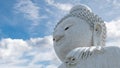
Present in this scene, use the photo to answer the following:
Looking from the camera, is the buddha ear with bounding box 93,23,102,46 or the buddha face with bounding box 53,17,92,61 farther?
the buddha ear with bounding box 93,23,102,46

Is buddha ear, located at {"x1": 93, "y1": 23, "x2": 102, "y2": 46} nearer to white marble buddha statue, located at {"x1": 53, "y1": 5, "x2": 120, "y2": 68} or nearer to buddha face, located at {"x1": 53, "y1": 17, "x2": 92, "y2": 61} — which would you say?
white marble buddha statue, located at {"x1": 53, "y1": 5, "x2": 120, "y2": 68}

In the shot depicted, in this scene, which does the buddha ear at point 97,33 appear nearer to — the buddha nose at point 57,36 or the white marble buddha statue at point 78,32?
the white marble buddha statue at point 78,32

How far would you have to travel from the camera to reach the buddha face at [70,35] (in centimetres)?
529

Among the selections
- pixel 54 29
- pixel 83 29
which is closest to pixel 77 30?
pixel 83 29

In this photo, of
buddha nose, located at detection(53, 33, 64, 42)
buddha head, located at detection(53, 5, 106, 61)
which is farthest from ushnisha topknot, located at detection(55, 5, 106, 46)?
buddha nose, located at detection(53, 33, 64, 42)

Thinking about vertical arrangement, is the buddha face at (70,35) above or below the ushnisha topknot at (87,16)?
below

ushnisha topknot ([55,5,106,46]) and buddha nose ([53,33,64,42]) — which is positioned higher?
ushnisha topknot ([55,5,106,46])

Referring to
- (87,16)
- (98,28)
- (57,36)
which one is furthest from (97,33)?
(57,36)

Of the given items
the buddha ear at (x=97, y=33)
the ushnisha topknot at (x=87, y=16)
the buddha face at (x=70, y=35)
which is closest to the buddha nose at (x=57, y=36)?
the buddha face at (x=70, y=35)

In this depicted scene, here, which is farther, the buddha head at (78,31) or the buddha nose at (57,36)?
the buddha nose at (57,36)

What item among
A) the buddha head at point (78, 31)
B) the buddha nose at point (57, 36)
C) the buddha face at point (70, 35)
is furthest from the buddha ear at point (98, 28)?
the buddha nose at point (57, 36)

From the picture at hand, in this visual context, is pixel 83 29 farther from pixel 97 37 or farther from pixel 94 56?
pixel 94 56

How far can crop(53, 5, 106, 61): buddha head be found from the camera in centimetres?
531

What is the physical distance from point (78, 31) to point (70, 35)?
150mm
